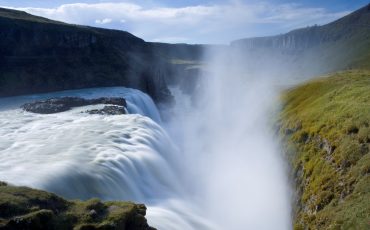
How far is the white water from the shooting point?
2816 centimetres

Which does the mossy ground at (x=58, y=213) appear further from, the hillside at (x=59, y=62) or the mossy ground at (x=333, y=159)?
the hillside at (x=59, y=62)

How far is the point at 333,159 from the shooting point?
27.4 meters

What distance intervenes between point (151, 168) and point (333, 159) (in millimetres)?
15938

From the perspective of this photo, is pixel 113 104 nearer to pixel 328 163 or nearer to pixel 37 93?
pixel 37 93

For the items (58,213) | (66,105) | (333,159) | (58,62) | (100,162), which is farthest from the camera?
(58,62)

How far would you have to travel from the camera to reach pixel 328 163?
90.8 feet

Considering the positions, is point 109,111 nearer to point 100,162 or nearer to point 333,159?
point 100,162

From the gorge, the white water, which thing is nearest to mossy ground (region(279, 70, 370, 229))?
the gorge

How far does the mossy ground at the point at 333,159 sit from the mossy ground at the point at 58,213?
37.6 feet

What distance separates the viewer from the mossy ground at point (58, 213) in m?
14.6

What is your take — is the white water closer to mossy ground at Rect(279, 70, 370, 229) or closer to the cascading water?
the cascading water

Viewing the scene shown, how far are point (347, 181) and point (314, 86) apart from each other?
104 feet

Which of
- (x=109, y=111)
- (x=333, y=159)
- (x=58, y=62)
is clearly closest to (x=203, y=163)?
(x=109, y=111)

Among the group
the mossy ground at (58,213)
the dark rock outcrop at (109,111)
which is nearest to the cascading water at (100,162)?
the dark rock outcrop at (109,111)
